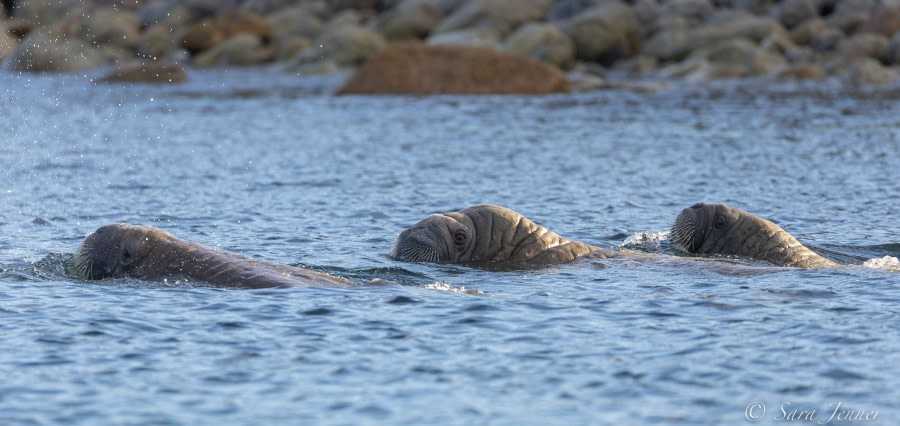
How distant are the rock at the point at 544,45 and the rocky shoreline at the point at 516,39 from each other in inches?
2.1

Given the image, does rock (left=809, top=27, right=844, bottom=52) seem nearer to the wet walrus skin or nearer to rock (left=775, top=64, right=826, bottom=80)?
rock (left=775, top=64, right=826, bottom=80)

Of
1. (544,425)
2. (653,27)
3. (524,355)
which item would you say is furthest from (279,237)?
(653,27)

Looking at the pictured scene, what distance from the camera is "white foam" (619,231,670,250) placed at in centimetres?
1681

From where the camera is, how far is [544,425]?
8766 mm

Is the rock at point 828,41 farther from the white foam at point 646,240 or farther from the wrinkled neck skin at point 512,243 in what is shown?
the wrinkled neck skin at point 512,243

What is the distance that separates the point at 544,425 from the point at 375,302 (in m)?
3.89

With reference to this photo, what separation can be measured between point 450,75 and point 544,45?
11.0 m

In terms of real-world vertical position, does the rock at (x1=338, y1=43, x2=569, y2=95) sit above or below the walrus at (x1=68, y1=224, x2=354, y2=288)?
above

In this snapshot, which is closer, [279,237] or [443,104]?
[279,237]

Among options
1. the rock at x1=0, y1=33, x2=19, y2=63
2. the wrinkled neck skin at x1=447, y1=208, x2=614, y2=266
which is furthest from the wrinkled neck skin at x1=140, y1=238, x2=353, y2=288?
the rock at x1=0, y1=33, x2=19, y2=63

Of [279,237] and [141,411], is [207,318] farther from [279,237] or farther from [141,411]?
[279,237]

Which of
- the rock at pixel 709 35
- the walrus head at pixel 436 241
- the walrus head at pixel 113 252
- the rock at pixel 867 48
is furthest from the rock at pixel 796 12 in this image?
the walrus head at pixel 113 252

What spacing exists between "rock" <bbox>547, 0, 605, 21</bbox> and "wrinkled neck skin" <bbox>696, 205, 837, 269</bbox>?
138ft

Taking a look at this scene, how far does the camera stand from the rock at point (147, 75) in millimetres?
49281
